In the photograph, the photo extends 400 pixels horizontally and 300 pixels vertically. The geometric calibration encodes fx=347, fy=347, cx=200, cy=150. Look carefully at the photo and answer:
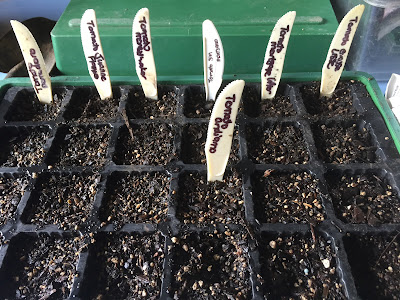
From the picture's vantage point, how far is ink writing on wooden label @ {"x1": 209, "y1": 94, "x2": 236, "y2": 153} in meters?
0.71

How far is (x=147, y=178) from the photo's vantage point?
913mm

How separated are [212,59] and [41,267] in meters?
0.66

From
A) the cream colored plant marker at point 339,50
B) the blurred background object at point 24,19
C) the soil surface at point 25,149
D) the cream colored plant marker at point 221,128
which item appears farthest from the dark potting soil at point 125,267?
the blurred background object at point 24,19

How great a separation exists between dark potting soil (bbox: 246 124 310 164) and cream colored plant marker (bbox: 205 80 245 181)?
5.5 inches

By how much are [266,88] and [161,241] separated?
558 millimetres

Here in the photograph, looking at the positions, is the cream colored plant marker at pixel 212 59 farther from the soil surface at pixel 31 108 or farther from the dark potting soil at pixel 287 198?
the soil surface at pixel 31 108

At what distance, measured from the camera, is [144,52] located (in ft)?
3.19

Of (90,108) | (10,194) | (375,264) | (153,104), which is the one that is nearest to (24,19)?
(90,108)

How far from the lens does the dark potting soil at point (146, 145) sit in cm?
95

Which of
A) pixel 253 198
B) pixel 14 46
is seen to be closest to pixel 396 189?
pixel 253 198

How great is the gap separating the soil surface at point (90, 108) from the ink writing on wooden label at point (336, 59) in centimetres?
65

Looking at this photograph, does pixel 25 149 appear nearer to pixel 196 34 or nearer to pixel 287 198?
pixel 196 34

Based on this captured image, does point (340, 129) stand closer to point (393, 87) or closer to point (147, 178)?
point (393, 87)

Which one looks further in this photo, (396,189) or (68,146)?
(68,146)
